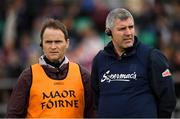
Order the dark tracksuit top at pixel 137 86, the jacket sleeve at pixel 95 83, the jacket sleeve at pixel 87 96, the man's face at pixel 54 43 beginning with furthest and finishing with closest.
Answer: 1. the jacket sleeve at pixel 87 96
2. the jacket sleeve at pixel 95 83
3. the man's face at pixel 54 43
4. the dark tracksuit top at pixel 137 86

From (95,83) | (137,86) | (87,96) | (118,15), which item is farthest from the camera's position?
(87,96)

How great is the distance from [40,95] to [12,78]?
234 inches

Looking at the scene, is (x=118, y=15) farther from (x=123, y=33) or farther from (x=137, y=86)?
(x=137, y=86)

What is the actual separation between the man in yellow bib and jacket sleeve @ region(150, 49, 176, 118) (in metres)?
0.85

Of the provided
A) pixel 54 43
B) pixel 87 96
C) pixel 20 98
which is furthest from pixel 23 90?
pixel 87 96

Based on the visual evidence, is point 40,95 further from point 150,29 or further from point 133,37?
point 150,29

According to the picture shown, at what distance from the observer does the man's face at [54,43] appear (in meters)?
8.12

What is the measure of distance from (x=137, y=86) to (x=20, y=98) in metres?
1.23

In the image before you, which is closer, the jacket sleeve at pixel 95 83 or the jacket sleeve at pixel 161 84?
the jacket sleeve at pixel 161 84

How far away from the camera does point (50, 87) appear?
322 inches

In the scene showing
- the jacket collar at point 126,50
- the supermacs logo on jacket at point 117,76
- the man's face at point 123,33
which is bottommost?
the supermacs logo on jacket at point 117,76

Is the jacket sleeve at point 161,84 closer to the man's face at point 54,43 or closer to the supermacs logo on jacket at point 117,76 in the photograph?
the supermacs logo on jacket at point 117,76

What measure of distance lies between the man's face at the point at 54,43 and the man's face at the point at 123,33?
551mm

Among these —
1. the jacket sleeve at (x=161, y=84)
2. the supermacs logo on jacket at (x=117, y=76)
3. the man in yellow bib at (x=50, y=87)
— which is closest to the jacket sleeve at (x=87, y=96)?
the man in yellow bib at (x=50, y=87)
